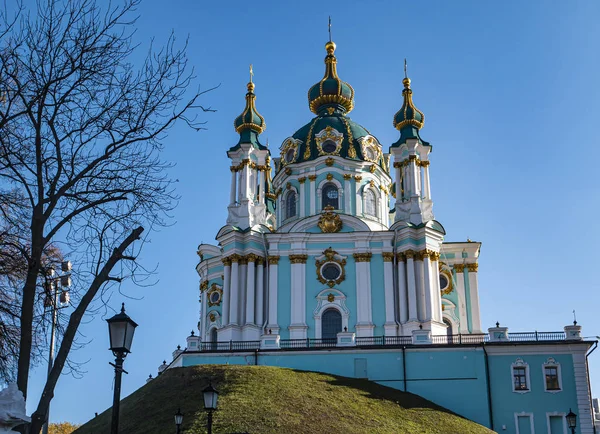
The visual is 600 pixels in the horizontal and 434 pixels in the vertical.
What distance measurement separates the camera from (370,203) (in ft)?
159

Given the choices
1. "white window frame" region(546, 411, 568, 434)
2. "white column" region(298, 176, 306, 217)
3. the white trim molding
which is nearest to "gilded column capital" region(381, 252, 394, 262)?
the white trim molding

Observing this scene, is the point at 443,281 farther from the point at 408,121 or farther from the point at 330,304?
the point at 408,121

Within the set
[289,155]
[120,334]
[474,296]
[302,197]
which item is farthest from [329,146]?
[120,334]

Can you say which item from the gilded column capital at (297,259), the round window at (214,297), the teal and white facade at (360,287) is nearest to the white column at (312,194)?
the teal and white facade at (360,287)

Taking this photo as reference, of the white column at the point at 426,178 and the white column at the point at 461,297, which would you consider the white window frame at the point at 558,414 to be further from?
the white column at the point at 426,178

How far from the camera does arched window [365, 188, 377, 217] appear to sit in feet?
158

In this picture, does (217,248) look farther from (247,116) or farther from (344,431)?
(344,431)

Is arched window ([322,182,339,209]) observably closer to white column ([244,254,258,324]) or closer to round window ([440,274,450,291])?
white column ([244,254,258,324])

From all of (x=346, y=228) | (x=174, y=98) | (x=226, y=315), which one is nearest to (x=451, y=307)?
(x=346, y=228)

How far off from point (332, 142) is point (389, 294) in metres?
10.8

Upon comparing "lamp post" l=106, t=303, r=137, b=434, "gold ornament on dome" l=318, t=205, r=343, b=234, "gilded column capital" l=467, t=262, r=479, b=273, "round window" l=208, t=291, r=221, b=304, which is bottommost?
"lamp post" l=106, t=303, r=137, b=434

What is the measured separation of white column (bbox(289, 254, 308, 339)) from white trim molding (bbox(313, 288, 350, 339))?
709 mm

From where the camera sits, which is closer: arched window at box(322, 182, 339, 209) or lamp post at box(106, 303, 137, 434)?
lamp post at box(106, 303, 137, 434)

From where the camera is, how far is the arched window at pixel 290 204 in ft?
160
